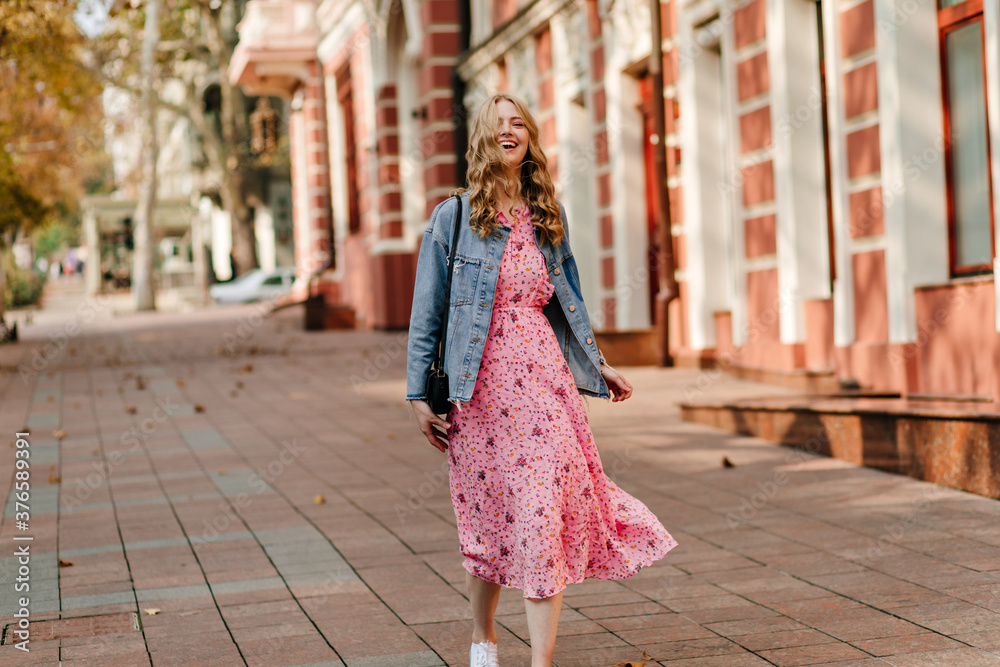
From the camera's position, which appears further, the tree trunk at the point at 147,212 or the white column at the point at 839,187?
the tree trunk at the point at 147,212

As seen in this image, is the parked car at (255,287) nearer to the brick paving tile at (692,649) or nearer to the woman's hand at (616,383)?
the brick paving tile at (692,649)

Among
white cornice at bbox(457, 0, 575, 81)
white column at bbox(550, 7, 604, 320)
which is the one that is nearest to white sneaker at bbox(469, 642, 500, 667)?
white column at bbox(550, 7, 604, 320)

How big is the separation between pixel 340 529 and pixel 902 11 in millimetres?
5623

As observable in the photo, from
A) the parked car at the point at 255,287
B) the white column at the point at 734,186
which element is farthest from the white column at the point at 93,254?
the white column at the point at 734,186

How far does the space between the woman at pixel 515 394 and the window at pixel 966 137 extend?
17.9ft

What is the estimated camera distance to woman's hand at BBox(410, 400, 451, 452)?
4145 millimetres

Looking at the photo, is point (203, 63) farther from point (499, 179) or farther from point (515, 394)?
point (515, 394)

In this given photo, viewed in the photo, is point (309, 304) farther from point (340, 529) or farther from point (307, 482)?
point (340, 529)

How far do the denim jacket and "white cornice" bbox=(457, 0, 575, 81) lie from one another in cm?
1244

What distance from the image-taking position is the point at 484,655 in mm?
4184

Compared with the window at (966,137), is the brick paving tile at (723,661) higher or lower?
lower

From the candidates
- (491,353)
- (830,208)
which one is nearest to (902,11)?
(830,208)

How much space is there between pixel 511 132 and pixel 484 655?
169cm

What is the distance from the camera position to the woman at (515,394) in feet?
13.2
